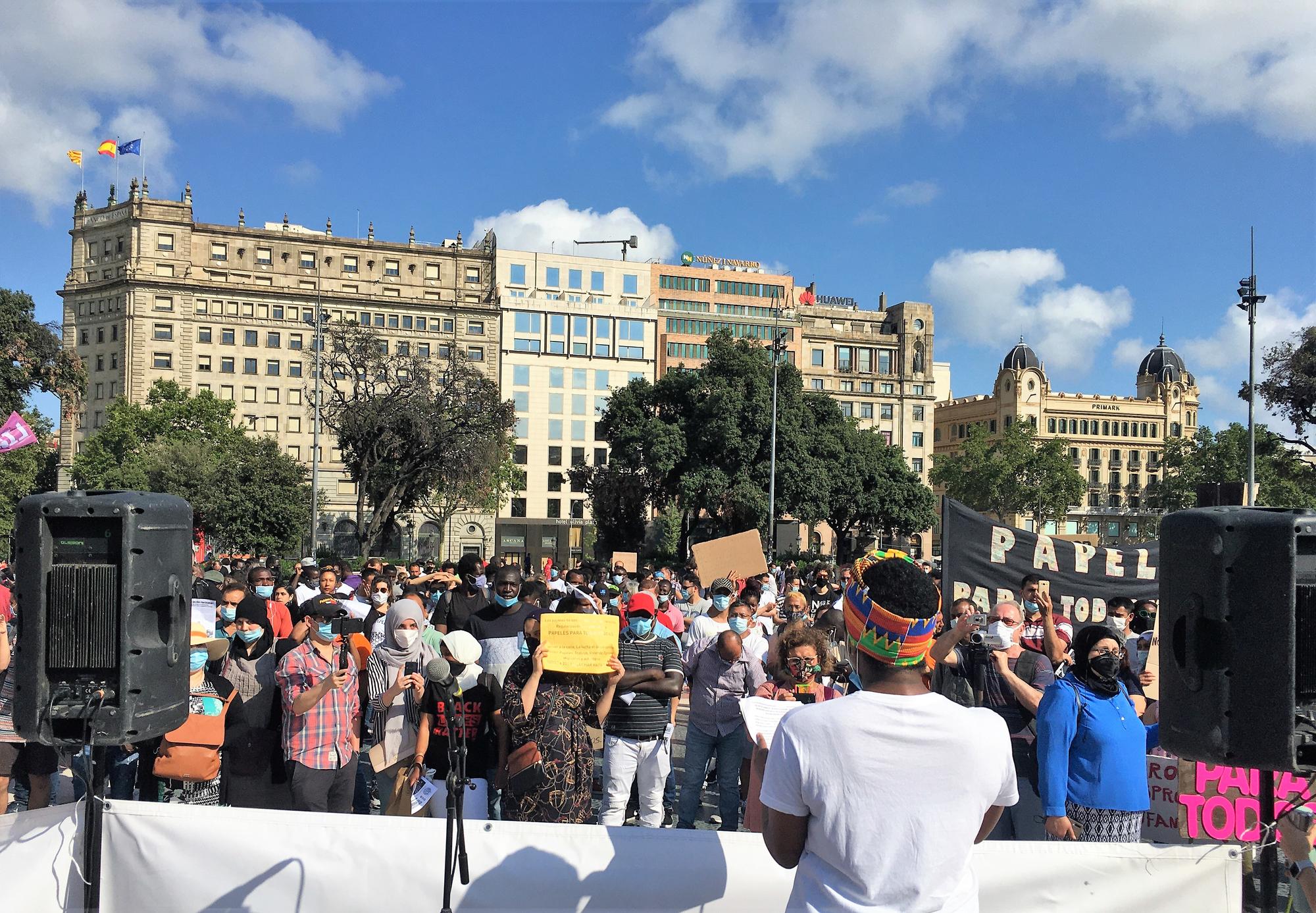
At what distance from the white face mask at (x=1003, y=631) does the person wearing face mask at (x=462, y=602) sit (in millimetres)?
4044

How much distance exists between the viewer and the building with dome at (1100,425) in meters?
109

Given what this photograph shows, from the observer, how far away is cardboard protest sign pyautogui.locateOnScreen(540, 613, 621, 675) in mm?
6109

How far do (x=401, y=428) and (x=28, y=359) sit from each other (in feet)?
48.7

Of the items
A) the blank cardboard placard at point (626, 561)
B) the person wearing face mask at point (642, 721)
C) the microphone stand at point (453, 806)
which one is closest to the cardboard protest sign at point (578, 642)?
the person wearing face mask at point (642, 721)

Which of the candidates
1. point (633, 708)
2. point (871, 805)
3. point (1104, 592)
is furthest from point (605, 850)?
point (1104, 592)

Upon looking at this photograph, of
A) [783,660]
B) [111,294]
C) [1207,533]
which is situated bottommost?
[783,660]

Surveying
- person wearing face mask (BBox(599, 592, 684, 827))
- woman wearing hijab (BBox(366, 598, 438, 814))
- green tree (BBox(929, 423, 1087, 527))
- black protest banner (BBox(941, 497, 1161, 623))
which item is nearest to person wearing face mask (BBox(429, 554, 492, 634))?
woman wearing hijab (BBox(366, 598, 438, 814))

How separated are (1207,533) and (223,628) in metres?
7.64

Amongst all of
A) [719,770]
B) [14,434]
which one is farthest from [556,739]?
[14,434]

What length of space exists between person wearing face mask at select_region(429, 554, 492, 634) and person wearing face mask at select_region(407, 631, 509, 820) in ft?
8.09

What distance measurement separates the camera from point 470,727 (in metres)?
6.27

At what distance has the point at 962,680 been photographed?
7188mm

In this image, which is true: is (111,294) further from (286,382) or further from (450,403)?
(450,403)

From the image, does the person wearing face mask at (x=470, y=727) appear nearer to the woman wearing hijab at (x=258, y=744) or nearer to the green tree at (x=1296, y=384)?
the woman wearing hijab at (x=258, y=744)
